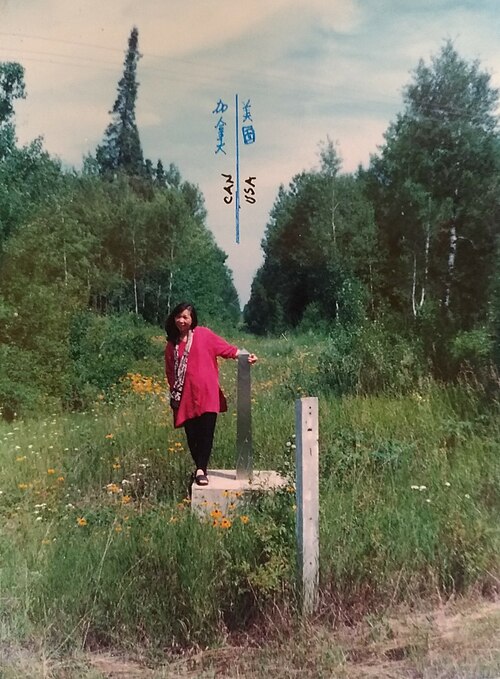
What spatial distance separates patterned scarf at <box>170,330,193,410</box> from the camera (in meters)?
4.51

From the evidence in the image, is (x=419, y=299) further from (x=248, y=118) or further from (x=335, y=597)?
(x=335, y=597)

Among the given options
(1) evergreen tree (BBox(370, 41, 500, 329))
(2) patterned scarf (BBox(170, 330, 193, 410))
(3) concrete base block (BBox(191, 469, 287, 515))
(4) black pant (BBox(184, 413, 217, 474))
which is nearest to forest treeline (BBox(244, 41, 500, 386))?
(1) evergreen tree (BBox(370, 41, 500, 329))

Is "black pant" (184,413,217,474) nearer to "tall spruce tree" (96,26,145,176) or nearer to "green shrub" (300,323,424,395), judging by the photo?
"green shrub" (300,323,424,395)

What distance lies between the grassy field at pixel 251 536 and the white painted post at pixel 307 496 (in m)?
0.08

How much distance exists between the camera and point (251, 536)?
11.5ft

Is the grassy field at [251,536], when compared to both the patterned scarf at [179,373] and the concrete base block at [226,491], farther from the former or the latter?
the patterned scarf at [179,373]

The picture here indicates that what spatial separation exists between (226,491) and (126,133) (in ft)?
8.01

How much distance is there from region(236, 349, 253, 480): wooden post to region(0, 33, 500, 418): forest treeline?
0.50 m

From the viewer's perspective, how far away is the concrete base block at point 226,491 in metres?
4.29

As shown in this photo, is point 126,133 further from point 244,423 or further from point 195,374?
point 244,423

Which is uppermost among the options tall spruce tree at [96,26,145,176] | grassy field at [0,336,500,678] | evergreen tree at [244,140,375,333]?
tall spruce tree at [96,26,145,176]

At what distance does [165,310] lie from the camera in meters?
4.72

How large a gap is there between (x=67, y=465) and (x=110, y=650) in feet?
5.80

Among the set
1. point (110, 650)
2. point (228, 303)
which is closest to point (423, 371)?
point (228, 303)
